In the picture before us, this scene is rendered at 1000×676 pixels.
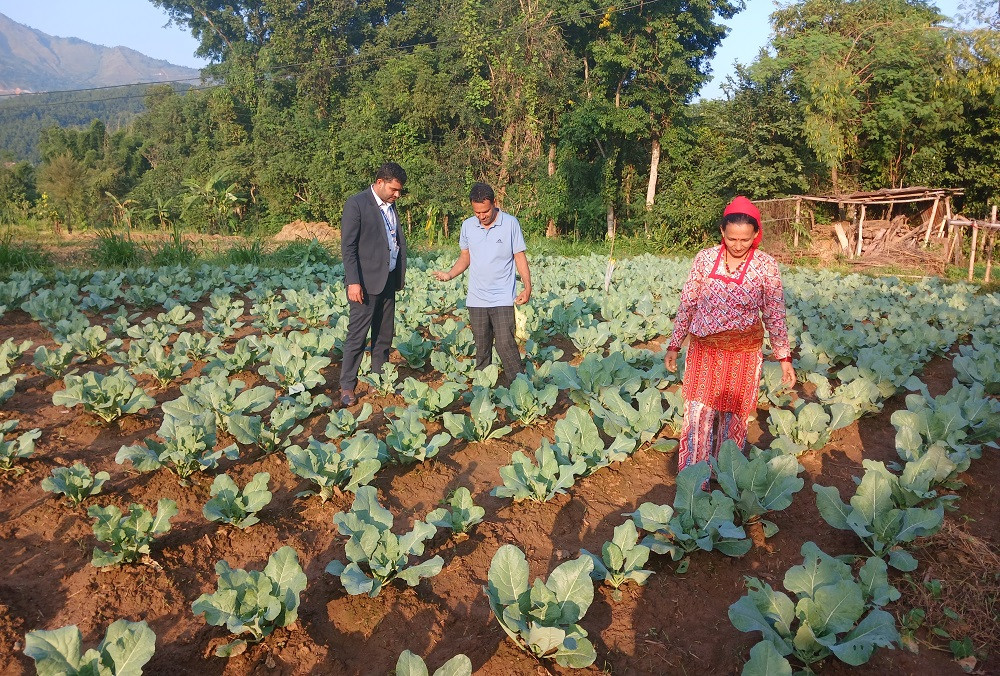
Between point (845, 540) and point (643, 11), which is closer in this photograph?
point (845, 540)

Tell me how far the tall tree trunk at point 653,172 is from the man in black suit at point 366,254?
849 inches

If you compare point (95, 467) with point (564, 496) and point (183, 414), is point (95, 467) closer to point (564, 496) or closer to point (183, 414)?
point (183, 414)

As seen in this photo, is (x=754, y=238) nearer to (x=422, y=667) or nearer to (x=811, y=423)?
(x=811, y=423)

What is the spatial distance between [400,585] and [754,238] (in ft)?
→ 7.77

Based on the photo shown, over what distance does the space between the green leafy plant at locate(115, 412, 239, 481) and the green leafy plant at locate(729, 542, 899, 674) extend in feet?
9.03

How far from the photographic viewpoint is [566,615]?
2.30 m

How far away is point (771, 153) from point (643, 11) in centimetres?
759

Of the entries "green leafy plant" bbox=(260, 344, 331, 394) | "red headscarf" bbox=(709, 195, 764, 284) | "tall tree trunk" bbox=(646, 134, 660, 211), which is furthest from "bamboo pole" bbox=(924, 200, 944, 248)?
"green leafy plant" bbox=(260, 344, 331, 394)

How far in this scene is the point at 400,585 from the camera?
278cm

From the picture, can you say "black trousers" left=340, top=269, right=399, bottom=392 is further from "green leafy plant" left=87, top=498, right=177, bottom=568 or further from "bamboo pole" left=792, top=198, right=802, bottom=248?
"bamboo pole" left=792, top=198, right=802, bottom=248

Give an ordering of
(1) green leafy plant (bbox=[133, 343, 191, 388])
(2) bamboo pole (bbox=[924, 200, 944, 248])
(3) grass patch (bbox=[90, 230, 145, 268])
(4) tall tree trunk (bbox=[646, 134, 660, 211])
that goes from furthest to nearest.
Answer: (4) tall tree trunk (bbox=[646, 134, 660, 211]) → (2) bamboo pole (bbox=[924, 200, 944, 248]) → (3) grass patch (bbox=[90, 230, 145, 268]) → (1) green leafy plant (bbox=[133, 343, 191, 388])

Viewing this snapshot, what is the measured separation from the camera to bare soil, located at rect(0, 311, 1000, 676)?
2.36 meters

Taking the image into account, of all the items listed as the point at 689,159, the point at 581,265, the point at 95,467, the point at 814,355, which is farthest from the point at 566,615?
the point at 689,159

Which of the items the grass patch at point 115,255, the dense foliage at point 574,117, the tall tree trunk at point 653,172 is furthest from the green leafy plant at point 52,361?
the tall tree trunk at point 653,172
